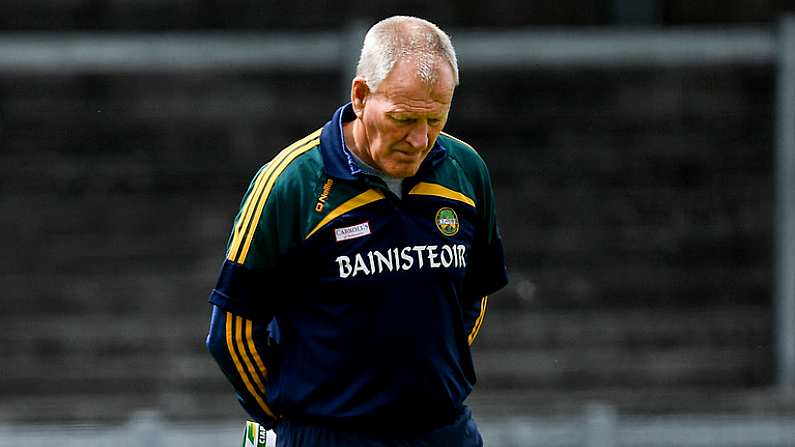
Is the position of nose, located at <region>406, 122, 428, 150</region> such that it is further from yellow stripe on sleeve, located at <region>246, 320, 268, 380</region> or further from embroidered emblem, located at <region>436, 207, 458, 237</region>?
yellow stripe on sleeve, located at <region>246, 320, 268, 380</region>

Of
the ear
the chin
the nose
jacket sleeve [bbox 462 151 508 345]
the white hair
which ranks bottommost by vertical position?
jacket sleeve [bbox 462 151 508 345]

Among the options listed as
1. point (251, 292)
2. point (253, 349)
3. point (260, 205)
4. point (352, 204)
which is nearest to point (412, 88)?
point (352, 204)

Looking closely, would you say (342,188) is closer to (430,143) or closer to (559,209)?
(430,143)

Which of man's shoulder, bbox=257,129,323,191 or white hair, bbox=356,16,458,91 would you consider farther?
man's shoulder, bbox=257,129,323,191

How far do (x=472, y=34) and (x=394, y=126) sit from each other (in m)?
5.43

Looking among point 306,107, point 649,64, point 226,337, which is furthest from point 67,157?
point 226,337

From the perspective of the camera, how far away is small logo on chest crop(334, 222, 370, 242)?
110 inches

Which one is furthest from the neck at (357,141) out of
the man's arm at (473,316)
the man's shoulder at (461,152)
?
the man's arm at (473,316)

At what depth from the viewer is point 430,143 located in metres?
2.78

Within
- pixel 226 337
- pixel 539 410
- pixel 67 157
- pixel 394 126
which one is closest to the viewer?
pixel 394 126

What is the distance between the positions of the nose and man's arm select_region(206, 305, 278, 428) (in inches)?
22.6

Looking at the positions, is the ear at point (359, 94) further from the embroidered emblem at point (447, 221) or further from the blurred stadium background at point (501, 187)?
the blurred stadium background at point (501, 187)

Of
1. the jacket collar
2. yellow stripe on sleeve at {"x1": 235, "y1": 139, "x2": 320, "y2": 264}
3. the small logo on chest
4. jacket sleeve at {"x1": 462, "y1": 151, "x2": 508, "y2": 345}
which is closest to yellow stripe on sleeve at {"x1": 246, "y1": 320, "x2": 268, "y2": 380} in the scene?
yellow stripe on sleeve at {"x1": 235, "y1": 139, "x2": 320, "y2": 264}

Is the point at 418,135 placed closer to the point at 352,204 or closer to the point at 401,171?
the point at 401,171
